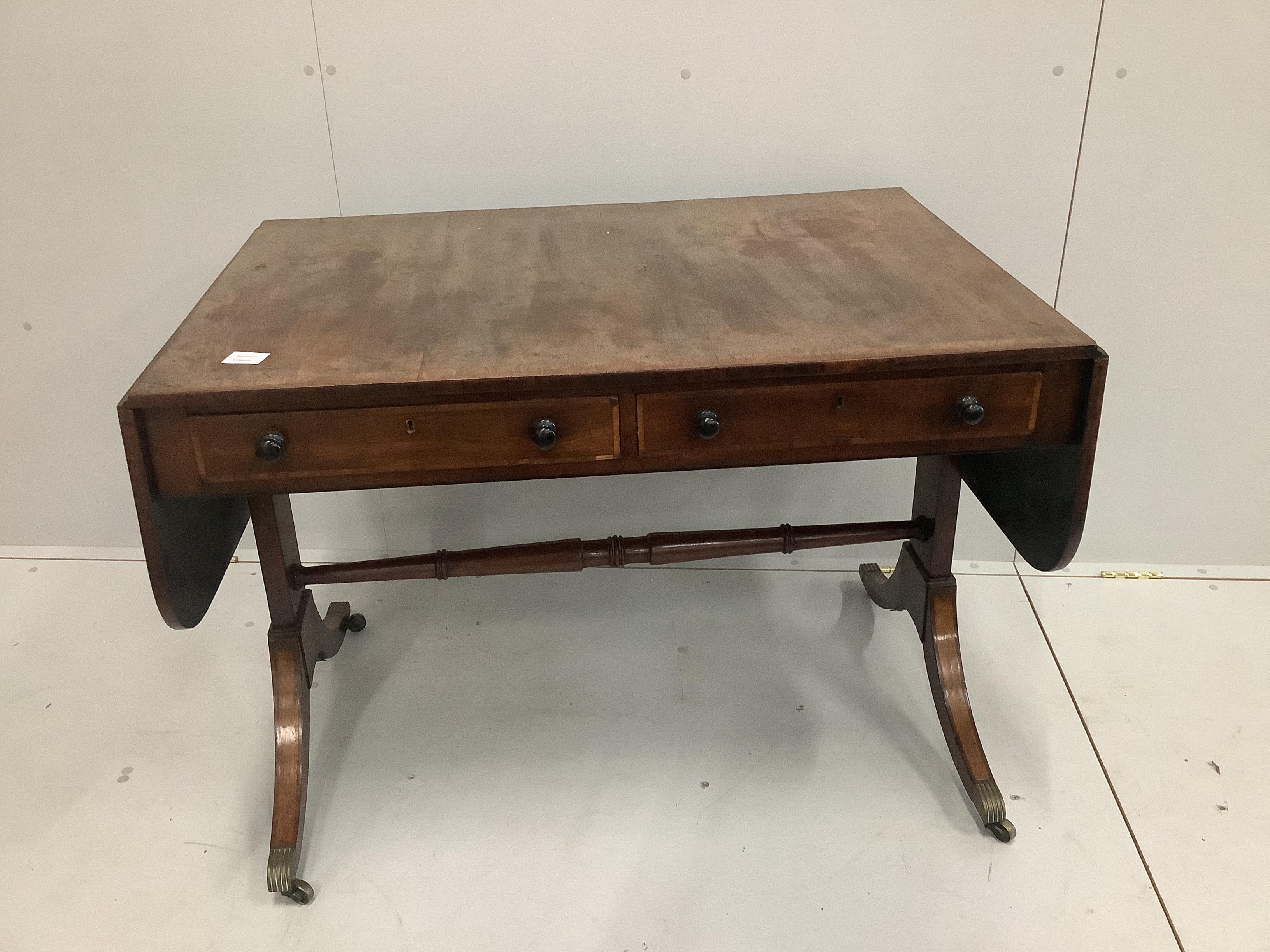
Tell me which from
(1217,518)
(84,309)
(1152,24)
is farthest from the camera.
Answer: (1217,518)

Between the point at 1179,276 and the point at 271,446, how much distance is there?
69.6 inches

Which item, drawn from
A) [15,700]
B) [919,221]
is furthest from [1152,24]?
[15,700]

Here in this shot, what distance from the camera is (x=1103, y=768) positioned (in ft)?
5.72

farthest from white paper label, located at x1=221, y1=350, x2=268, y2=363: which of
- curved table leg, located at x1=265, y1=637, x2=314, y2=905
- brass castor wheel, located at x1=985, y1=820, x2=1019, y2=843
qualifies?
brass castor wheel, located at x1=985, y1=820, x2=1019, y2=843

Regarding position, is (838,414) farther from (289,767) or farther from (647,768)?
(289,767)

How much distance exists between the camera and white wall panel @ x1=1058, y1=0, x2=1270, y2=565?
1.82 m

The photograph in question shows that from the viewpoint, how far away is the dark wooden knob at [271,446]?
1201 mm

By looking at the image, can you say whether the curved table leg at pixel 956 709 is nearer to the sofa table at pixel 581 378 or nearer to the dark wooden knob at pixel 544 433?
the sofa table at pixel 581 378

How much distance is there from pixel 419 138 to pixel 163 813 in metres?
1.29

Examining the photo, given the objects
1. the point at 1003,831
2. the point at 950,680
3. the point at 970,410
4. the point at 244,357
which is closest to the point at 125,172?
the point at 244,357

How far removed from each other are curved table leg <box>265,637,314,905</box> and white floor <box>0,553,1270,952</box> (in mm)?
45

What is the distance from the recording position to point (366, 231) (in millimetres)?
1688

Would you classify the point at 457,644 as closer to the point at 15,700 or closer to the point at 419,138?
the point at 15,700

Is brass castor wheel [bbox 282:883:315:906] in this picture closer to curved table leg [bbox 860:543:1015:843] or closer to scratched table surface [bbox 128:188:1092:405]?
scratched table surface [bbox 128:188:1092:405]
